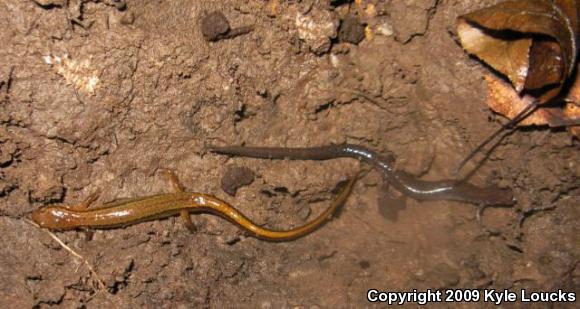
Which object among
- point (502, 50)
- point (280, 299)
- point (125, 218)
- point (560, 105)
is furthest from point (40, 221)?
point (560, 105)

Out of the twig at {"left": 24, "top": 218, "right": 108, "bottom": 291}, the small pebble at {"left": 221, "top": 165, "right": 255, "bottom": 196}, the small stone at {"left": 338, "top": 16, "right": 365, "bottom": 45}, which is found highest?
the small stone at {"left": 338, "top": 16, "right": 365, "bottom": 45}

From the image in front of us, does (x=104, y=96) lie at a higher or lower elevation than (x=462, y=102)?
lower

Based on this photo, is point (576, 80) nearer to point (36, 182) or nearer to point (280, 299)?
point (280, 299)

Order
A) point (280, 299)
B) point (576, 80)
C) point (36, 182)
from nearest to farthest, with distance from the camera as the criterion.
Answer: point (576, 80) → point (36, 182) → point (280, 299)

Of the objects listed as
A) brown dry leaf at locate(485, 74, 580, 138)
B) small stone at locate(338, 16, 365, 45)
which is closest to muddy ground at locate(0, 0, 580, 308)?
small stone at locate(338, 16, 365, 45)

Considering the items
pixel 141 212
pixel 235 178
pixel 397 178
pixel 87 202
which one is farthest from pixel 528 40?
pixel 87 202

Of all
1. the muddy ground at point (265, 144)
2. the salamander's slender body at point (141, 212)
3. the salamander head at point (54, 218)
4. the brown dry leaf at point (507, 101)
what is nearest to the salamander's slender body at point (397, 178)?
the muddy ground at point (265, 144)

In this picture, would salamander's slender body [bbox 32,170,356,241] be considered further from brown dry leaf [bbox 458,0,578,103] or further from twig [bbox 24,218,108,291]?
brown dry leaf [bbox 458,0,578,103]

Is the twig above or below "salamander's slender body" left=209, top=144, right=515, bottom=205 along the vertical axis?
below
